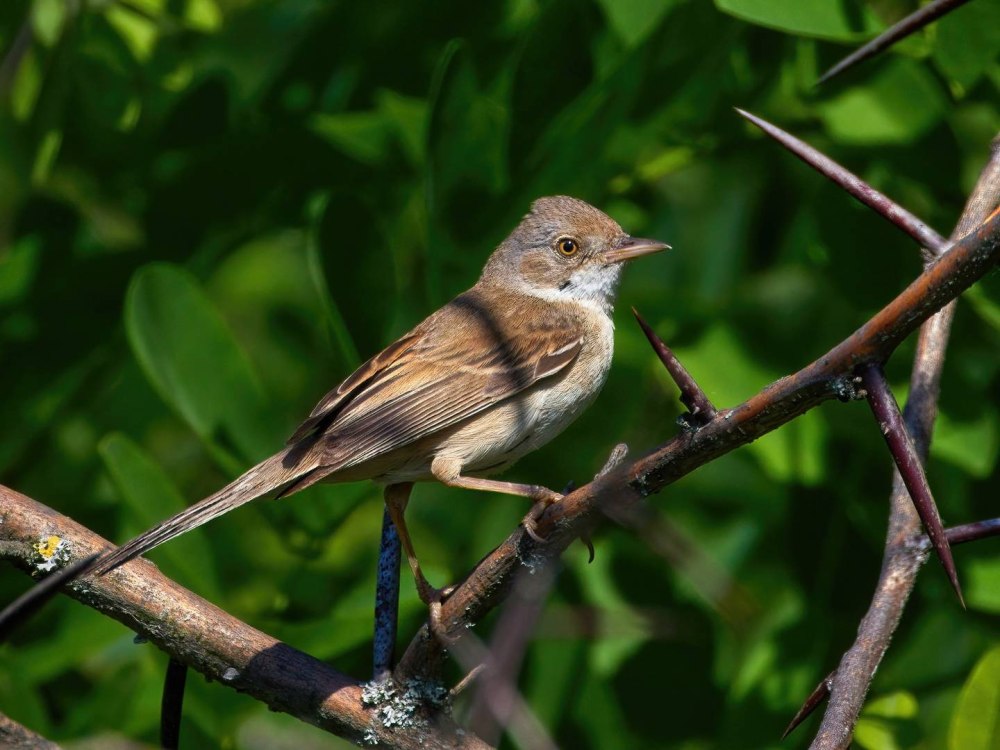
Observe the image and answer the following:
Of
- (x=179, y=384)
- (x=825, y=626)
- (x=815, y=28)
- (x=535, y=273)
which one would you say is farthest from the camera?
(x=535, y=273)

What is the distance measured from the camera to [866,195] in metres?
1.85

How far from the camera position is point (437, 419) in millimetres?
3678

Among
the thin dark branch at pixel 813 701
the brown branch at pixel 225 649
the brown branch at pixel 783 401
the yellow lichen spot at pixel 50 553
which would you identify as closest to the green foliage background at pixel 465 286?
the brown branch at pixel 225 649

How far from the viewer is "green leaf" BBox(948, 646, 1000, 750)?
9.39 feet

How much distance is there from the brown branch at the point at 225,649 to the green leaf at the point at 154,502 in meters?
1.03

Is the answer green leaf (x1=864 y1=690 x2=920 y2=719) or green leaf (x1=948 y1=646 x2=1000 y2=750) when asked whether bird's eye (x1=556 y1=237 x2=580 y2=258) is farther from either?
green leaf (x1=948 y1=646 x2=1000 y2=750)

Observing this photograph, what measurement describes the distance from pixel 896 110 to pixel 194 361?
2255 mm

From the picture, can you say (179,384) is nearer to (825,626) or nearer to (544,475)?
(544,475)

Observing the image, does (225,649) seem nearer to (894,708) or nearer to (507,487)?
(507,487)

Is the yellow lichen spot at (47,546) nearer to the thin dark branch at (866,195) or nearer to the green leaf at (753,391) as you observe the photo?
the thin dark branch at (866,195)

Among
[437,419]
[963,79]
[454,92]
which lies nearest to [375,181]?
[454,92]

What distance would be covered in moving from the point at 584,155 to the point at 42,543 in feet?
6.76

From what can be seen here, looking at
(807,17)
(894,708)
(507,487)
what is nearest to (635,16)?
(807,17)

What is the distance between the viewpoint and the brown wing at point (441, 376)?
140 inches
